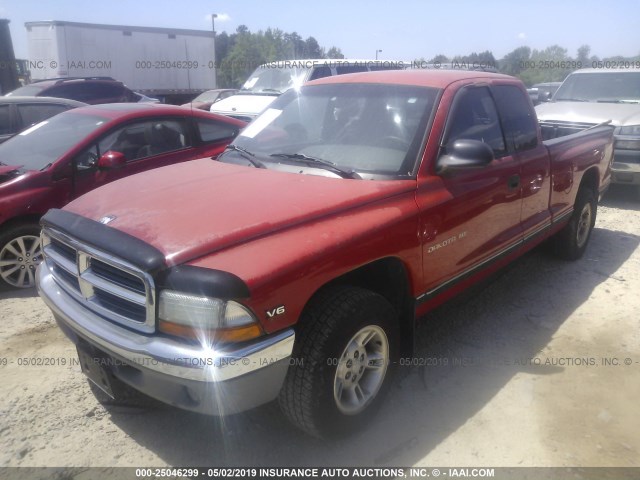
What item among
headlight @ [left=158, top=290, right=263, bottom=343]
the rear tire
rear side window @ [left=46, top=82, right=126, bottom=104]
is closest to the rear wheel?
headlight @ [left=158, top=290, right=263, bottom=343]

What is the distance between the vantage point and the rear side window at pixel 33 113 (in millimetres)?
6809

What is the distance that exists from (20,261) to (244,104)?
689 centimetres

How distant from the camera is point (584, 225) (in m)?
5.42

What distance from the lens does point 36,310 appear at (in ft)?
14.1

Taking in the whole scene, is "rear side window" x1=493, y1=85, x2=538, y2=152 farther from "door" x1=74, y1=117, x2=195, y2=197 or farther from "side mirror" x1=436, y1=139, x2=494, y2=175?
"door" x1=74, y1=117, x2=195, y2=197

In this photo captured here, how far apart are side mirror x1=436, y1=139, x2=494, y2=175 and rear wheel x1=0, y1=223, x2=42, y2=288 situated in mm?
3594

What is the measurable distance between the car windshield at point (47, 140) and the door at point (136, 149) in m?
0.18

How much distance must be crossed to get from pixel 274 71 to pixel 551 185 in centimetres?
811

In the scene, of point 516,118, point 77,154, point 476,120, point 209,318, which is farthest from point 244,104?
point 209,318

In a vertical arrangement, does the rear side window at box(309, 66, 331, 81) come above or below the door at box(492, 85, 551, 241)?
above

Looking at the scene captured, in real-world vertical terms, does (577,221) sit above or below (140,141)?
below

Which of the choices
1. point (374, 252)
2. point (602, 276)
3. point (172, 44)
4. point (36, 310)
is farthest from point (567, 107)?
point (172, 44)

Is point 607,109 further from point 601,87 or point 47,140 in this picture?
point 47,140

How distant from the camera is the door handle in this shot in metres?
3.69
